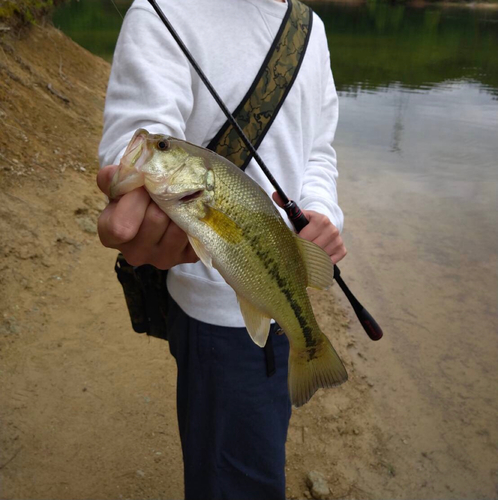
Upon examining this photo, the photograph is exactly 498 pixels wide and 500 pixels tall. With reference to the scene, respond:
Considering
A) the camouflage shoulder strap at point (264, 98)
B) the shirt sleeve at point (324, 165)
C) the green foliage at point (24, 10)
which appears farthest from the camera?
the green foliage at point (24, 10)

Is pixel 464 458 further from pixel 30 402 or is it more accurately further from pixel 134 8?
pixel 134 8

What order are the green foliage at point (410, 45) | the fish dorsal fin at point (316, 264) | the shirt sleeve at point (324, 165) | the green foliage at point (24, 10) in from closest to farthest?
the fish dorsal fin at point (316, 264) → the shirt sleeve at point (324, 165) → the green foliage at point (24, 10) → the green foliage at point (410, 45)

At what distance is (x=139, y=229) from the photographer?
1.37 metres

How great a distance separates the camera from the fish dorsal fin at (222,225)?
4.58 feet

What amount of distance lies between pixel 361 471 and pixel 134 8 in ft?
10.2

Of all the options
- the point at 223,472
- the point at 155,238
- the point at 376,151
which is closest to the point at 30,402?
the point at 223,472

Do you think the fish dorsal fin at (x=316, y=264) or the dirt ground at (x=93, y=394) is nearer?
the fish dorsal fin at (x=316, y=264)

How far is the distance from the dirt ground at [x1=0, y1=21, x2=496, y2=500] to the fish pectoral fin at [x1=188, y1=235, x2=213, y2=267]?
7.15ft

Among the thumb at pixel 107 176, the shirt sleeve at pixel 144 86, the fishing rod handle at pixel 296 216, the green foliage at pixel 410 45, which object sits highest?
the shirt sleeve at pixel 144 86

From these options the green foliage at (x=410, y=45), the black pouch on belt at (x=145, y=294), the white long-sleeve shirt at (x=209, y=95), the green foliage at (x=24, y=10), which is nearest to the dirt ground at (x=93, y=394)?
the black pouch on belt at (x=145, y=294)

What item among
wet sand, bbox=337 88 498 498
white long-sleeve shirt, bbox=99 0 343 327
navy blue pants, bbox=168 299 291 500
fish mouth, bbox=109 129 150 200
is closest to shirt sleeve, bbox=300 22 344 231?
white long-sleeve shirt, bbox=99 0 343 327

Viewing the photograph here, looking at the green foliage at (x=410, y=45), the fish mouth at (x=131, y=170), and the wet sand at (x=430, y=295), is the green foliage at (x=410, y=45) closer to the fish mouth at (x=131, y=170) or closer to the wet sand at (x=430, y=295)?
the wet sand at (x=430, y=295)

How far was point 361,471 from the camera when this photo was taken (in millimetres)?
3426

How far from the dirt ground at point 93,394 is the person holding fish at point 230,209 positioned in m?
1.27
